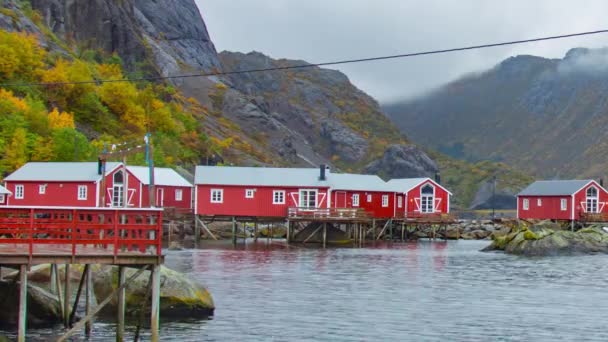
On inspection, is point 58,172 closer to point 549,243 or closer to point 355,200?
point 355,200

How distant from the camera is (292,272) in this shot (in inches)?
1940

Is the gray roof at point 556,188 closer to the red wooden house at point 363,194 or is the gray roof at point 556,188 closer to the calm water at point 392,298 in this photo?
the red wooden house at point 363,194

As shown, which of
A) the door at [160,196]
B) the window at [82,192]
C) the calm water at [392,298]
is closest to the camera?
the calm water at [392,298]

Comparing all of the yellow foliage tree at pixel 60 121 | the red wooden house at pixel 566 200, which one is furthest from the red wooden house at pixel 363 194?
the yellow foliage tree at pixel 60 121

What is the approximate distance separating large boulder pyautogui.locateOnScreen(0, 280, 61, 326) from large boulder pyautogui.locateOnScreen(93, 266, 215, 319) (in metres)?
1.77

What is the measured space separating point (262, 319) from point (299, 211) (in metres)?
50.2

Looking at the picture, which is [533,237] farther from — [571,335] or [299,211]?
[571,335]

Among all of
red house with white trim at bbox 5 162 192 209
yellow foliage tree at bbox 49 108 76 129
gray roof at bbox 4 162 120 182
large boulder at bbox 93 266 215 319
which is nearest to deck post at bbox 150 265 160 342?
large boulder at bbox 93 266 215 319

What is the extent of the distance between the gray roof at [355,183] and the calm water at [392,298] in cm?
2344

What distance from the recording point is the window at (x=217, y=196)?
8369cm

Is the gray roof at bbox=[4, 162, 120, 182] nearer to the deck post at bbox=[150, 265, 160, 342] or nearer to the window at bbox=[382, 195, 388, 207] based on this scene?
the window at bbox=[382, 195, 388, 207]

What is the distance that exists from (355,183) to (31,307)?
202 feet

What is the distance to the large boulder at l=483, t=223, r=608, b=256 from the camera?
2773 inches

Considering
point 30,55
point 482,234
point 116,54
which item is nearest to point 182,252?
point 482,234
